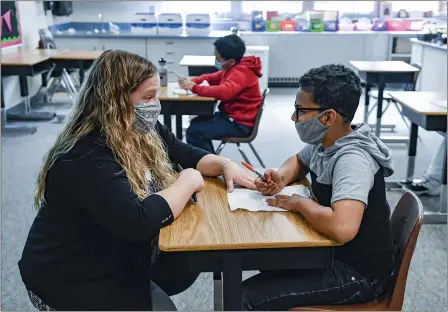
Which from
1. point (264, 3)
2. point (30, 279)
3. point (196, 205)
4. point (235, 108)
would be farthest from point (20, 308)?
point (264, 3)

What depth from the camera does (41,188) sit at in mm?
1419

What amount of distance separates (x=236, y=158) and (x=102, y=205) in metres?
3.20

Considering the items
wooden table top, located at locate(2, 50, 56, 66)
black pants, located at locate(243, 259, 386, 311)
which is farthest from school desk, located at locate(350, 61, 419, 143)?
black pants, located at locate(243, 259, 386, 311)

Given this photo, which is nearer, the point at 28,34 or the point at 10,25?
the point at 10,25

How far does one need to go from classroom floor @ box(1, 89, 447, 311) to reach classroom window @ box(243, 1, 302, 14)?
7.32ft

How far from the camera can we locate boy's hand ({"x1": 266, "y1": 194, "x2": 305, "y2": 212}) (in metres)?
1.51

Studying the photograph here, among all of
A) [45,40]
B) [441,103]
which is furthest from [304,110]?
[45,40]

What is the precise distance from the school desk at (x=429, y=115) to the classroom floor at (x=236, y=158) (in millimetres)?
122

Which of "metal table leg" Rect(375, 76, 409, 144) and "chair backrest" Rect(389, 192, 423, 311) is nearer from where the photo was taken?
"chair backrest" Rect(389, 192, 423, 311)

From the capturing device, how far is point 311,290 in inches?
58.7

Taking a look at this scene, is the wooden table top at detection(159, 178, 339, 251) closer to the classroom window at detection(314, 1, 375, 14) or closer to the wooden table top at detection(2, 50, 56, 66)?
the wooden table top at detection(2, 50, 56, 66)

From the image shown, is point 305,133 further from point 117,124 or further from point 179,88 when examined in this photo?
point 179,88

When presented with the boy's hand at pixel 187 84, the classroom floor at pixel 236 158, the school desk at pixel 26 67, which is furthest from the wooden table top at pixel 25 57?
the boy's hand at pixel 187 84

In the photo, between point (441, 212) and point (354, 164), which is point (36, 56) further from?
point (354, 164)
